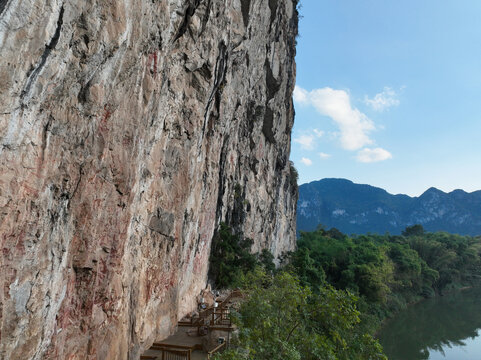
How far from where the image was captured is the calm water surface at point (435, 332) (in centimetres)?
2588

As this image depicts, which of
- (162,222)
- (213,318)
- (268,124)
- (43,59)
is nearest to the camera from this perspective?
(43,59)

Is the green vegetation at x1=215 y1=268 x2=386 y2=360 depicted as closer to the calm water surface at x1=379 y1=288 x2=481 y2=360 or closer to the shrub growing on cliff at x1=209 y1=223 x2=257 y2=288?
the shrub growing on cliff at x1=209 y1=223 x2=257 y2=288

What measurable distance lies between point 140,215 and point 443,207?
19231cm

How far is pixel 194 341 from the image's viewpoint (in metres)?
11.9

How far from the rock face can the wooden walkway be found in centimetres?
60

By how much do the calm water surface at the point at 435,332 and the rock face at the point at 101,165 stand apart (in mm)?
20343

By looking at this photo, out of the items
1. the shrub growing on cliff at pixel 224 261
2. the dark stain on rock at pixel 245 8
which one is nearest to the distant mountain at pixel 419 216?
the shrub growing on cliff at pixel 224 261

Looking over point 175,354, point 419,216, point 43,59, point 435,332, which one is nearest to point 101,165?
point 43,59

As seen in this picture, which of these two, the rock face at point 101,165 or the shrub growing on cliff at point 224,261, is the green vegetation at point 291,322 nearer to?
the rock face at point 101,165

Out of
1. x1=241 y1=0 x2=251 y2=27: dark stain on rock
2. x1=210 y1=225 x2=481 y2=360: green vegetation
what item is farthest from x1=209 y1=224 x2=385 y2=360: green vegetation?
x1=241 y1=0 x2=251 y2=27: dark stain on rock

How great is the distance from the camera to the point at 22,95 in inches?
200

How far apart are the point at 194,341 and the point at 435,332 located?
28.7 m

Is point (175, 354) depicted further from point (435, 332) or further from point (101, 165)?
point (435, 332)

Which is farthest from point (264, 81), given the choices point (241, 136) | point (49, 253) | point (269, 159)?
point (49, 253)
